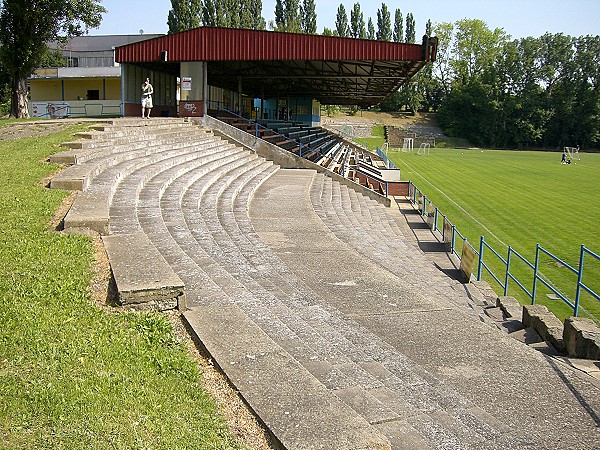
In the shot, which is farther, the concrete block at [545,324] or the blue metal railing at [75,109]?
the blue metal railing at [75,109]

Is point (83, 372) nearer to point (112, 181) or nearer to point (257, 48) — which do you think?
point (112, 181)

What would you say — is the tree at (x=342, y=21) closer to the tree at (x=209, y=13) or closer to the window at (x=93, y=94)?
the tree at (x=209, y=13)

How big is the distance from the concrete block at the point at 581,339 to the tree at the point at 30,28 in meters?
28.4

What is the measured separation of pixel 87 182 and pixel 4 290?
5.38 metres

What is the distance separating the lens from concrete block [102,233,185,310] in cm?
533

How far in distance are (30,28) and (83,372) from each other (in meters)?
29.8

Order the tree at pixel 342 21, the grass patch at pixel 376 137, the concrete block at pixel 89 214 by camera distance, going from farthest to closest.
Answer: the tree at pixel 342 21 → the grass patch at pixel 376 137 → the concrete block at pixel 89 214

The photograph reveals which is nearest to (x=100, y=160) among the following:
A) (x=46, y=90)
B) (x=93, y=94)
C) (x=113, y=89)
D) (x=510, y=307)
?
(x=510, y=307)

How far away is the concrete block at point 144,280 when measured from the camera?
17.5ft

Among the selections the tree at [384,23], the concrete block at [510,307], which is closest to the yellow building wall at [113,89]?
the concrete block at [510,307]

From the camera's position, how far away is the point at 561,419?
455 centimetres

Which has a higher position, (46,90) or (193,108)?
(46,90)

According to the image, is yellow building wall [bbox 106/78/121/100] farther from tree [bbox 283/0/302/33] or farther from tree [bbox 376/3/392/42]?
tree [bbox 376/3/392/42]

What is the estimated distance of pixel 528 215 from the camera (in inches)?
1005
